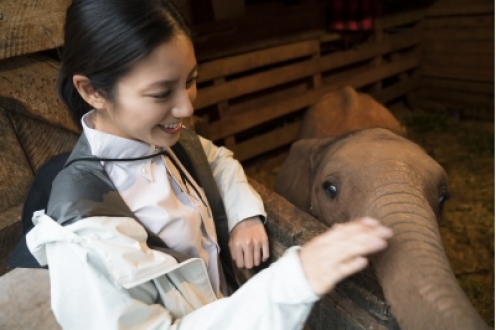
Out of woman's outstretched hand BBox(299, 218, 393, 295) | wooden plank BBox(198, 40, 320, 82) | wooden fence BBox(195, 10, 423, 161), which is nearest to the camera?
woman's outstretched hand BBox(299, 218, 393, 295)

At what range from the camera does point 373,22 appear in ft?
13.4

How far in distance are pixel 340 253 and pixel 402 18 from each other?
4.29 metres

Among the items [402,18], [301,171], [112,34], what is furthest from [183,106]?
[402,18]

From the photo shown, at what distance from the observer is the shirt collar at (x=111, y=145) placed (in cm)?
99

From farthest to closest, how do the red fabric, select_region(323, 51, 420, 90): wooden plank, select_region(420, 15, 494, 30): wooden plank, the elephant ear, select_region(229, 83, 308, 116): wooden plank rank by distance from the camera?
select_region(420, 15, 494, 30): wooden plank
select_region(323, 51, 420, 90): wooden plank
the red fabric
select_region(229, 83, 308, 116): wooden plank
the elephant ear

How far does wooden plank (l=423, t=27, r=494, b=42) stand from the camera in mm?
4238

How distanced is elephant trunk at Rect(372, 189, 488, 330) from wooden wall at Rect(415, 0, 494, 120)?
3.68 m

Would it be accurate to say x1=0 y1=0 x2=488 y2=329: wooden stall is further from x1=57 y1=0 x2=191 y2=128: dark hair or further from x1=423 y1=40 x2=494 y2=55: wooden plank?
x1=57 y1=0 x2=191 y2=128: dark hair

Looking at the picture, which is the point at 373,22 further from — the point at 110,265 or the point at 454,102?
the point at 110,265

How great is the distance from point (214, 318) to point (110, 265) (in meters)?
0.21

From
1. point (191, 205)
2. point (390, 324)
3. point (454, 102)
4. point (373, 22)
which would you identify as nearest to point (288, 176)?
point (191, 205)

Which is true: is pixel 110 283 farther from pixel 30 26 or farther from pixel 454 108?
pixel 454 108

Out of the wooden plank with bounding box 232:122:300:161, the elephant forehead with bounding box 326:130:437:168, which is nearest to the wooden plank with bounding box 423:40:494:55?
the wooden plank with bounding box 232:122:300:161

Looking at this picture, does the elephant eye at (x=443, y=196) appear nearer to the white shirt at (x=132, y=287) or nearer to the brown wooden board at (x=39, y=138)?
the white shirt at (x=132, y=287)
